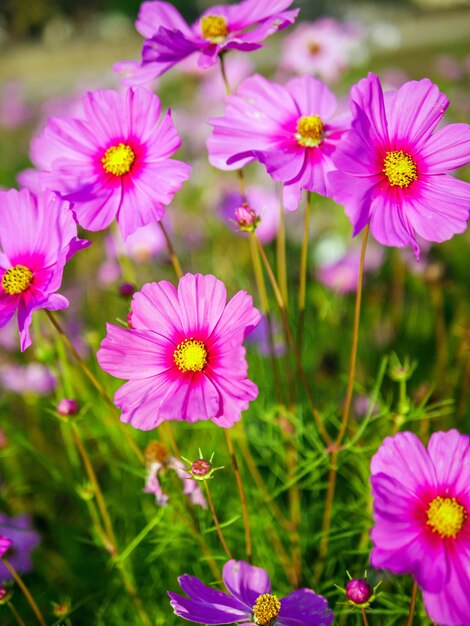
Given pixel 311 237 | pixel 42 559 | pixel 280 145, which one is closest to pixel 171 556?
pixel 42 559

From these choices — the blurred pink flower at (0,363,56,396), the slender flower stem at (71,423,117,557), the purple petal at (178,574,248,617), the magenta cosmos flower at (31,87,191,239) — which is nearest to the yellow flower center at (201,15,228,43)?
the magenta cosmos flower at (31,87,191,239)

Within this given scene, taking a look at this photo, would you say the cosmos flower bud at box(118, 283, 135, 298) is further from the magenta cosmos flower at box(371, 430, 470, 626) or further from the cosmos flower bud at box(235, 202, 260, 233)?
the magenta cosmos flower at box(371, 430, 470, 626)

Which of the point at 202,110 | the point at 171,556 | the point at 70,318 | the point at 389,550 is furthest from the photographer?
the point at 202,110

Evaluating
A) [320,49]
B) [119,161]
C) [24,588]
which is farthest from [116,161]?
[320,49]

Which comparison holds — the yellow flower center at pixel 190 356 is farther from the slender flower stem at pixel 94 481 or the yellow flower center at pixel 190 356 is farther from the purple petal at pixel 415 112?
the purple petal at pixel 415 112

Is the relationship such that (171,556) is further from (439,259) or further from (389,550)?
(439,259)

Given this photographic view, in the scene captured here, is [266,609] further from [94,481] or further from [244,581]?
[94,481]
